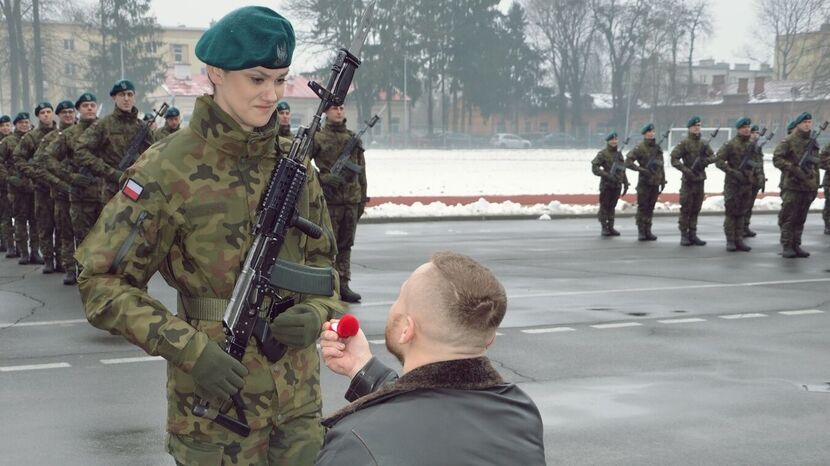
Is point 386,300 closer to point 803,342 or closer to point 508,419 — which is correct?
point 803,342

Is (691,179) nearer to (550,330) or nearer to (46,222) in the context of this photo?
(550,330)

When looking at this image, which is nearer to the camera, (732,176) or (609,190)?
(732,176)

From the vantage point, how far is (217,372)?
308 centimetres

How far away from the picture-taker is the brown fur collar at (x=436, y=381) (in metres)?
2.37

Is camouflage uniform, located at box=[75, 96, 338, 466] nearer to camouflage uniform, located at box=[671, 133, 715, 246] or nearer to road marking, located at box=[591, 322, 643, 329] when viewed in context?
road marking, located at box=[591, 322, 643, 329]

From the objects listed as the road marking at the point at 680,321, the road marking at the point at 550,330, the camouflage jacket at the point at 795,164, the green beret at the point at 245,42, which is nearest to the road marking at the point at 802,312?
the road marking at the point at 680,321

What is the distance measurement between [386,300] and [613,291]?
8.49ft

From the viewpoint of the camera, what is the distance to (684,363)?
8562 millimetres

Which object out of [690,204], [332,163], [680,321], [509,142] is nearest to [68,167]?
[332,163]

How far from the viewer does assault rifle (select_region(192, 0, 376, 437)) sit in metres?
3.18

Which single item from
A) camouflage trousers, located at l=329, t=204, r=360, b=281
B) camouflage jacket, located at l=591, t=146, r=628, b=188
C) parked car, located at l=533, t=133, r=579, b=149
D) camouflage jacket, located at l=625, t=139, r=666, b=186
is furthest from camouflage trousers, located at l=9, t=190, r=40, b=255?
parked car, located at l=533, t=133, r=579, b=149

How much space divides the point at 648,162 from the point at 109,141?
407 inches

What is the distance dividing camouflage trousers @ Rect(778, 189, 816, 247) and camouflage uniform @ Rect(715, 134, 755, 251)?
0.94 m

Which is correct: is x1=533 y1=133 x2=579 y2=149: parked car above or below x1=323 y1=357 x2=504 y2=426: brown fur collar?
below
